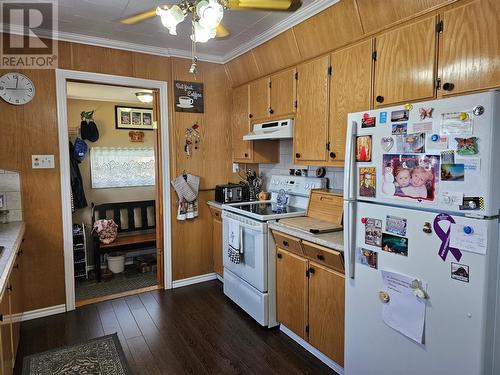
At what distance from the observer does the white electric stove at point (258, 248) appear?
2.77m

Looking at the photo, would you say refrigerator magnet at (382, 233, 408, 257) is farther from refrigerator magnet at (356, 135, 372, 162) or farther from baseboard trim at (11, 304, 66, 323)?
baseboard trim at (11, 304, 66, 323)

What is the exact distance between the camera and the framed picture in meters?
4.89

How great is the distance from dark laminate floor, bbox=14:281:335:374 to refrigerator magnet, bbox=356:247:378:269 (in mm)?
975

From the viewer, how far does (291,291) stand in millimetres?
2582

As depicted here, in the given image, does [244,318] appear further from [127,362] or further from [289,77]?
[289,77]

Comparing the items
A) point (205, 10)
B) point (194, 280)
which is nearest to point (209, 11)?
point (205, 10)

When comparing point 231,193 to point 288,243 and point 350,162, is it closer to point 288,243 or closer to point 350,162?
point 288,243

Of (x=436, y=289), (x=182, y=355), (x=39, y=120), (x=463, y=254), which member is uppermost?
(x=39, y=120)

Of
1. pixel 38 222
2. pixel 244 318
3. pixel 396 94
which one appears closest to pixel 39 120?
pixel 38 222

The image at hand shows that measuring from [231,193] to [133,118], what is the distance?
2.35 meters

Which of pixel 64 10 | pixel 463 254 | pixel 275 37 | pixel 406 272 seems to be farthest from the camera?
pixel 275 37

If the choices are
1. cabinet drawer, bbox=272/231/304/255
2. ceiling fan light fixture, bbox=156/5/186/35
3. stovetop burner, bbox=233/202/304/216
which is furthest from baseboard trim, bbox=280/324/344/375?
ceiling fan light fixture, bbox=156/5/186/35

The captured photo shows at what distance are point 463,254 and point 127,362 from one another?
2269mm

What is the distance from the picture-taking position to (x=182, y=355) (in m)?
2.48
